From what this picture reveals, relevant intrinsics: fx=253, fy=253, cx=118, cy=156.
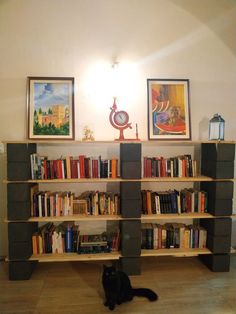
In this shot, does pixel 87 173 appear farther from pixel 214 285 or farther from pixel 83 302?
pixel 214 285

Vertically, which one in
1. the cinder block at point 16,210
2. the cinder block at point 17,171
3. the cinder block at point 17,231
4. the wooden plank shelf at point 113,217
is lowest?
the cinder block at point 17,231

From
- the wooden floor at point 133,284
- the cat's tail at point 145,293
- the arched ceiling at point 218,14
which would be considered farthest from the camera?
the arched ceiling at point 218,14

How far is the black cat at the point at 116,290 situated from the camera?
2.14 m

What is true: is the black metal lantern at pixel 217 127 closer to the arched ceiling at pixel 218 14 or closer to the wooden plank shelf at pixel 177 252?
the arched ceiling at pixel 218 14

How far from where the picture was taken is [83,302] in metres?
2.20

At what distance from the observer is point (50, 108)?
2850 millimetres

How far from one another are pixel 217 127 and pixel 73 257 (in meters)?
2.11

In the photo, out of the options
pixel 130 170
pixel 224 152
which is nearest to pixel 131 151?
pixel 130 170

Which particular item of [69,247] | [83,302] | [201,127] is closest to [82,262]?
[69,247]

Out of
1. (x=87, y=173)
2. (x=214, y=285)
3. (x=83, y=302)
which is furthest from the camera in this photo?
(x=87, y=173)

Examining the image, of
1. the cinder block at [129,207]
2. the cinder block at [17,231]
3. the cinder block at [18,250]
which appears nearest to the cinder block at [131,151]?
the cinder block at [129,207]

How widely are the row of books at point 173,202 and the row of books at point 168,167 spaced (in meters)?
0.21

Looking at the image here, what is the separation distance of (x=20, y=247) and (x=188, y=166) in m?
1.93

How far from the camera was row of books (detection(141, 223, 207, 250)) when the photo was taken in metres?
2.77
